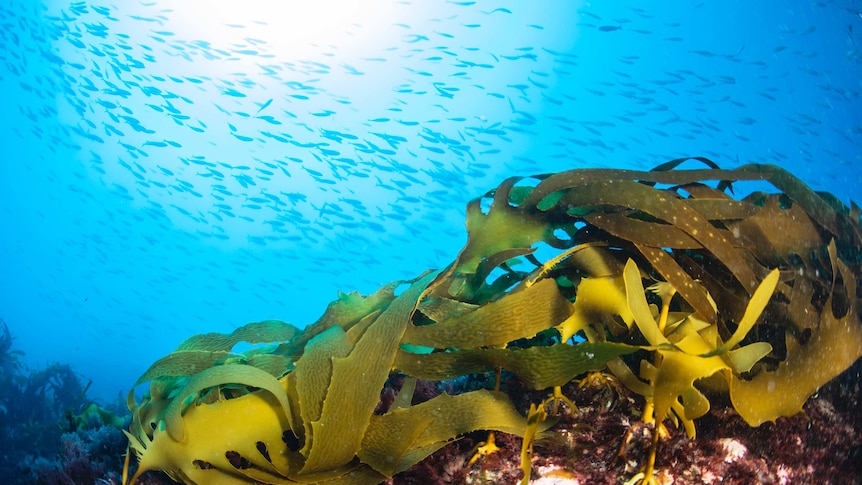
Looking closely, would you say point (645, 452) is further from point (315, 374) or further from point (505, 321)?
point (315, 374)

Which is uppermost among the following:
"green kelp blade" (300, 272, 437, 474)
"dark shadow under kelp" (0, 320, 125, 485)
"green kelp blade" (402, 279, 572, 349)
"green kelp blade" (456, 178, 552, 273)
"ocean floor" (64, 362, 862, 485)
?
"green kelp blade" (456, 178, 552, 273)

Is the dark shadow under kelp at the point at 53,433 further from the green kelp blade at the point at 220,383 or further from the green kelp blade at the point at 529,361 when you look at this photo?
the green kelp blade at the point at 529,361

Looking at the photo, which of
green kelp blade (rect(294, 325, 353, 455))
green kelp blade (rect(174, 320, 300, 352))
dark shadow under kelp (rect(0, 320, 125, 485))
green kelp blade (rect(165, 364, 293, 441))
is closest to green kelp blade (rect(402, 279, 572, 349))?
green kelp blade (rect(294, 325, 353, 455))

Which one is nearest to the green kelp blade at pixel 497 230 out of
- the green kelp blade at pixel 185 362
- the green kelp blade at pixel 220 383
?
the green kelp blade at pixel 220 383

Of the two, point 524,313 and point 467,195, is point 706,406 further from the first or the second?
point 467,195

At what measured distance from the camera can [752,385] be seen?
1085 mm

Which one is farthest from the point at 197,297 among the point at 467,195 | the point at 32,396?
the point at 32,396

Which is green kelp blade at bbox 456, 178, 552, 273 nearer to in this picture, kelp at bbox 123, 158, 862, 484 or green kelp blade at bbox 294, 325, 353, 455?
kelp at bbox 123, 158, 862, 484

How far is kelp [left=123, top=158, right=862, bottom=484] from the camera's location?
1.06 meters

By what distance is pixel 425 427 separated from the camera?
1.10 meters

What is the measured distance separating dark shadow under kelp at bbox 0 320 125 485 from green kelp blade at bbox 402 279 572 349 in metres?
1.23

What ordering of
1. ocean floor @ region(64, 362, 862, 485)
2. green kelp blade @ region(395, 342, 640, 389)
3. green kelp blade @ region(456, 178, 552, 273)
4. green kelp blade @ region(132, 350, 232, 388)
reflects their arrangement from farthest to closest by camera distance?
1. green kelp blade @ region(456, 178, 552, 273)
2. green kelp blade @ region(132, 350, 232, 388)
3. ocean floor @ region(64, 362, 862, 485)
4. green kelp blade @ region(395, 342, 640, 389)

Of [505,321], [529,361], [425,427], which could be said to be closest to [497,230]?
[505,321]

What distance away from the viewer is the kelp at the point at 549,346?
1061mm
